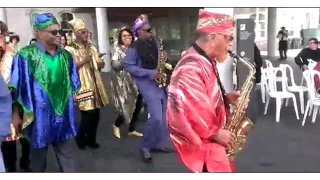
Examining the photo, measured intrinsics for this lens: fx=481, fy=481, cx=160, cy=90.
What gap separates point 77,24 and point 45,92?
47cm

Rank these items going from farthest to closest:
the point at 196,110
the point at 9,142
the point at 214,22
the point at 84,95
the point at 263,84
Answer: the point at 84,95, the point at 9,142, the point at 263,84, the point at 214,22, the point at 196,110

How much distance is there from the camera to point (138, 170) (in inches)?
125

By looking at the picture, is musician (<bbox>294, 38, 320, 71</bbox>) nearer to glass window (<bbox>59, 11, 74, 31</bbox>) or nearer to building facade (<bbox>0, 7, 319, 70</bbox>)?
building facade (<bbox>0, 7, 319, 70</bbox>)

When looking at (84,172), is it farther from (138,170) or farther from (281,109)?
(281,109)

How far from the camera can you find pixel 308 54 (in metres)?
2.91

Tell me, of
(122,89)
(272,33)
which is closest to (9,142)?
(122,89)

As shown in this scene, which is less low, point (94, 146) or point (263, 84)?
point (263, 84)

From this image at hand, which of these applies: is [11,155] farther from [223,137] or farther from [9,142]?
[223,137]

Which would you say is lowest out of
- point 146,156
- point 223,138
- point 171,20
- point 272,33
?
point 146,156

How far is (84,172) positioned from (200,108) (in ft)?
3.42

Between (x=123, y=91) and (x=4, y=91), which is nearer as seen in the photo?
(x=4, y=91)

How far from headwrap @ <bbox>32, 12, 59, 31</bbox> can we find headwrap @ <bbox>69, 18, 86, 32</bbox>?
10cm

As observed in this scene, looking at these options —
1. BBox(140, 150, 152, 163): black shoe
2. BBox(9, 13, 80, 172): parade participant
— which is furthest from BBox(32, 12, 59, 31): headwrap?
BBox(140, 150, 152, 163): black shoe
